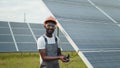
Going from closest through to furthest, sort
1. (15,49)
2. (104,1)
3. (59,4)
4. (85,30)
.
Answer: (85,30)
(59,4)
(104,1)
(15,49)

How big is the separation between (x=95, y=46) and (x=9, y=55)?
10902 mm

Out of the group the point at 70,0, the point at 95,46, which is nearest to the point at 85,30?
the point at 95,46

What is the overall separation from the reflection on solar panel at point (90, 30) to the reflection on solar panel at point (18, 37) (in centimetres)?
598

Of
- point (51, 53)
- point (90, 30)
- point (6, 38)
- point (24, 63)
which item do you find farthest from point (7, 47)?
point (51, 53)

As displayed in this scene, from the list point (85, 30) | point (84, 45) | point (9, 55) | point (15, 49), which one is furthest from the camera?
point (9, 55)

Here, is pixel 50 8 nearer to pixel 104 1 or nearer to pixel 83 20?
pixel 83 20

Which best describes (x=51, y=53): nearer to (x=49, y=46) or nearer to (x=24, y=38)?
(x=49, y=46)

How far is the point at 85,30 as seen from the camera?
38.9ft

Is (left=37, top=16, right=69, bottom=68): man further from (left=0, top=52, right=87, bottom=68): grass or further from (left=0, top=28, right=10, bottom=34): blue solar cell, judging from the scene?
(left=0, top=28, right=10, bottom=34): blue solar cell

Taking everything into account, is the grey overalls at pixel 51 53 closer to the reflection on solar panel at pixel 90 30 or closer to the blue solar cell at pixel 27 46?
the reflection on solar panel at pixel 90 30

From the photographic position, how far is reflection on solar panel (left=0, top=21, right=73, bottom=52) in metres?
18.9

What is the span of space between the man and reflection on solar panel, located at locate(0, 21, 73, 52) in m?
11.9

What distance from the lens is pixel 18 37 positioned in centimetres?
2020

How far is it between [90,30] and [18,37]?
29.7 feet
